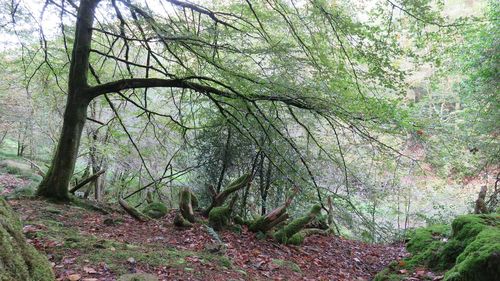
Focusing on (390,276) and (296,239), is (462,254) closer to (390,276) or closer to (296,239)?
(390,276)

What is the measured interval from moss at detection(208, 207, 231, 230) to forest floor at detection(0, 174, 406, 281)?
16cm

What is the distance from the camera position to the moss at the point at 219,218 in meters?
5.64

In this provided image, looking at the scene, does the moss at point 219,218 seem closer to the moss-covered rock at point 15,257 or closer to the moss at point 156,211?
the moss at point 156,211

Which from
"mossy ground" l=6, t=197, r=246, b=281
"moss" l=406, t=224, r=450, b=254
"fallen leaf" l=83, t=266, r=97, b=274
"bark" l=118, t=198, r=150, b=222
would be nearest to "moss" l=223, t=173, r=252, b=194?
"bark" l=118, t=198, r=150, b=222

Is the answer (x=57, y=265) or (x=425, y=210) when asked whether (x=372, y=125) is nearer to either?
(x=57, y=265)

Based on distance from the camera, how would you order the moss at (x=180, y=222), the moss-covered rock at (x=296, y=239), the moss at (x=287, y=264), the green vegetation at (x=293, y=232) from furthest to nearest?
the moss-covered rock at (x=296, y=239) → the green vegetation at (x=293, y=232) → the moss at (x=180, y=222) → the moss at (x=287, y=264)

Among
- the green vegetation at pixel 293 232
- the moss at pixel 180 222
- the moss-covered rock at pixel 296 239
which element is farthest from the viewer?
the moss-covered rock at pixel 296 239

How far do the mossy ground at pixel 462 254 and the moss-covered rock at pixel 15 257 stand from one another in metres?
3.33

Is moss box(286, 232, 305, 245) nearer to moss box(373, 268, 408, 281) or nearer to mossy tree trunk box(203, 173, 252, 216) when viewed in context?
mossy tree trunk box(203, 173, 252, 216)

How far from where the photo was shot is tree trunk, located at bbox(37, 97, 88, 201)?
5.83 meters

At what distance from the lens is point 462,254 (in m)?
3.69

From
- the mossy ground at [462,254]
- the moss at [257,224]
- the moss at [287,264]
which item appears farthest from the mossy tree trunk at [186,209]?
the mossy ground at [462,254]

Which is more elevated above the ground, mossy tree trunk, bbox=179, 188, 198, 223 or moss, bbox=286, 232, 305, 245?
mossy tree trunk, bbox=179, 188, 198, 223

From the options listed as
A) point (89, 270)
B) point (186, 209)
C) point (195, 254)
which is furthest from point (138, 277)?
point (186, 209)
